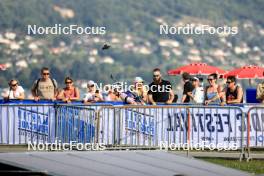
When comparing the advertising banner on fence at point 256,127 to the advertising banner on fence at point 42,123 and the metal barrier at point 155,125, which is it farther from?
the advertising banner on fence at point 42,123

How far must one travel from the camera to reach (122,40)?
3925 inches

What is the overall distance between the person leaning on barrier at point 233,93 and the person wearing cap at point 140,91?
183 cm

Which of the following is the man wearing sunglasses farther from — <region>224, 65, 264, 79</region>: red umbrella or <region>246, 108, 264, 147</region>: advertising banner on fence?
<region>224, 65, 264, 79</region>: red umbrella

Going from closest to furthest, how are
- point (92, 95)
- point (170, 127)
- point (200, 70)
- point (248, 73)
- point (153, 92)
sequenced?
point (170, 127), point (153, 92), point (92, 95), point (248, 73), point (200, 70)

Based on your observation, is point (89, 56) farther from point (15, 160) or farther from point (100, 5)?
point (15, 160)

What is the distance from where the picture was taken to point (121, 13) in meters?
113

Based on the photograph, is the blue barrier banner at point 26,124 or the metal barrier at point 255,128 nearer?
the metal barrier at point 255,128

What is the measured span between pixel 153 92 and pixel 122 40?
7515cm

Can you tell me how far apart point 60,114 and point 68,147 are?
1.28 meters

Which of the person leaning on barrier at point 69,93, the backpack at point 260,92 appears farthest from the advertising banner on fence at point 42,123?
the backpack at point 260,92

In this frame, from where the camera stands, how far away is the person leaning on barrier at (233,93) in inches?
953

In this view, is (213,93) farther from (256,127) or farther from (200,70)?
(200,70)

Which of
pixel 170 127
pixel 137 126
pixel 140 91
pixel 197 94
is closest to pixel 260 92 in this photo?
pixel 197 94

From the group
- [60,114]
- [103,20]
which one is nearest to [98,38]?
[103,20]
